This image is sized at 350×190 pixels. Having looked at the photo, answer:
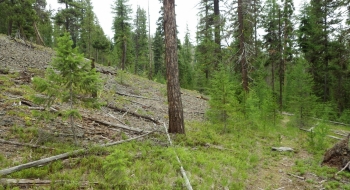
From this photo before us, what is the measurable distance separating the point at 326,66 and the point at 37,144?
25.2m

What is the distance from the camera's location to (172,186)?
4.80 meters

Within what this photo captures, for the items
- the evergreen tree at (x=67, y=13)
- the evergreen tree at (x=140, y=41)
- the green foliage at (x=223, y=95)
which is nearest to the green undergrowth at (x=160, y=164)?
the green foliage at (x=223, y=95)

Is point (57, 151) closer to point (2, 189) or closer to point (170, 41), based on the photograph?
point (2, 189)

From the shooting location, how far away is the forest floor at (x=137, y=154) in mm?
4512

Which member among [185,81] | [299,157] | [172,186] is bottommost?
[299,157]

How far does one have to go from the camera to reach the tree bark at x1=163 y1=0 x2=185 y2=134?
25.5 ft

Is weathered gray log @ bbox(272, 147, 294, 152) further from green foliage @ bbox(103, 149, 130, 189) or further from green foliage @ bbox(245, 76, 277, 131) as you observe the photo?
green foliage @ bbox(103, 149, 130, 189)

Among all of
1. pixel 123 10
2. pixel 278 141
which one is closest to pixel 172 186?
pixel 278 141

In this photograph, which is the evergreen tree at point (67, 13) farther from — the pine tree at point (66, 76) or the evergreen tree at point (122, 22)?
the pine tree at point (66, 76)

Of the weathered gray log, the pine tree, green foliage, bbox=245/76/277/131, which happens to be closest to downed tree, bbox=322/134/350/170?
the weathered gray log

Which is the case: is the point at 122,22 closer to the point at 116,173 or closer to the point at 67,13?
the point at 67,13

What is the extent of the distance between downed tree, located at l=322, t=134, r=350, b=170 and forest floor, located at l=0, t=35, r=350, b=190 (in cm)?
53

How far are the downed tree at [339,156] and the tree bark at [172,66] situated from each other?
17.4ft

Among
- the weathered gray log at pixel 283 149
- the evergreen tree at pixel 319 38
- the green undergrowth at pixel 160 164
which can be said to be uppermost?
the evergreen tree at pixel 319 38
